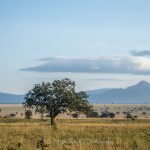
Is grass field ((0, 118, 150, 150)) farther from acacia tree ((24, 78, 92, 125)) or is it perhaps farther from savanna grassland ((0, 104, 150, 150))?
acacia tree ((24, 78, 92, 125))

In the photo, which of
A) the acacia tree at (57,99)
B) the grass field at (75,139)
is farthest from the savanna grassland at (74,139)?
the acacia tree at (57,99)

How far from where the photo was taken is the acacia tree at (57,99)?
229 ft

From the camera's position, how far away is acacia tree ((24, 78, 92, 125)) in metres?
69.8

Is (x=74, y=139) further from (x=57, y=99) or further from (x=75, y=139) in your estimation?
(x=57, y=99)

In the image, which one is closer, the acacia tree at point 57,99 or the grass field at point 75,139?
the grass field at point 75,139

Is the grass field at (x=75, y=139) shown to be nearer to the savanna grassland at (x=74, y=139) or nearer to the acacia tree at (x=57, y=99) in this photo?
the savanna grassland at (x=74, y=139)

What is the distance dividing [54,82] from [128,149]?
50.2 m

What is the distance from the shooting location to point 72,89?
7169 centimetres

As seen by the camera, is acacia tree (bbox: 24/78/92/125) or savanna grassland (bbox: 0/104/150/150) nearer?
→ savanna grassland (bbox: 0/104/150/150)

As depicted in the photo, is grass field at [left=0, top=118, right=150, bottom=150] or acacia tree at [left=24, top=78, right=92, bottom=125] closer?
grass field at [left=0, top=118, right=150, bottom=150]

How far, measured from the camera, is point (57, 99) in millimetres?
70188

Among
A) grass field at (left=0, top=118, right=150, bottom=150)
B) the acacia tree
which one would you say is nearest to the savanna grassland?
grass field at (left=0, top=118, right=150, bottom=150)

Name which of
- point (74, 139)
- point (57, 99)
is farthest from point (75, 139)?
point (57, 99)

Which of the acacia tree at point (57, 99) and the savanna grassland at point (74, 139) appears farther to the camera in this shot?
the acacia tree at point (57, 99)
